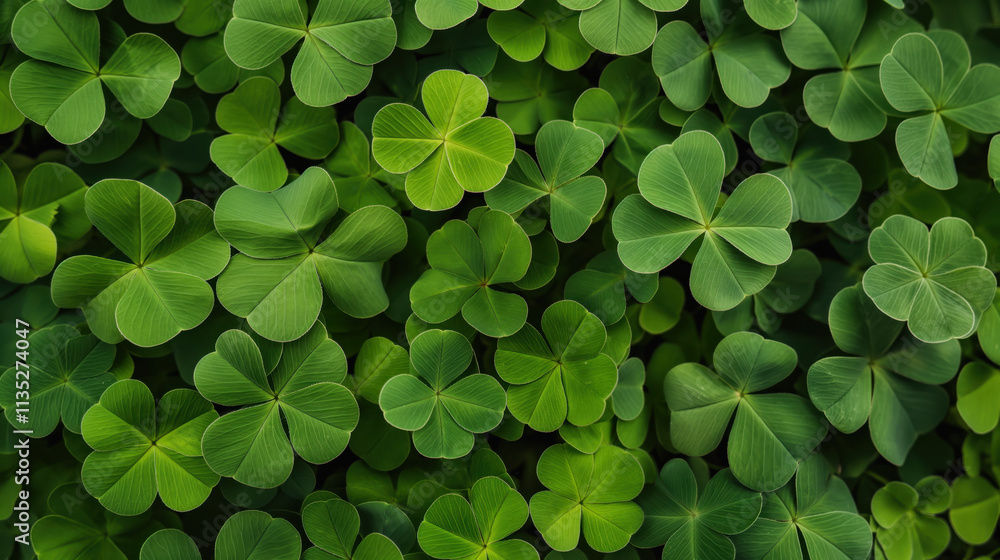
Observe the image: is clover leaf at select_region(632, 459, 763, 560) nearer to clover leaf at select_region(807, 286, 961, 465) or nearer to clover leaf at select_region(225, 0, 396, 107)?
clover leaf at select_region(807, 286, 961, 465)

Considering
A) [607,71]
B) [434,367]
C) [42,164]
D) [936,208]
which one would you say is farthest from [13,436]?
[936,208]

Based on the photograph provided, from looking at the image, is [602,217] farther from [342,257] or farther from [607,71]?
[342,257]

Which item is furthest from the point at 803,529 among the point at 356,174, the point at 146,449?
the point at 146,449

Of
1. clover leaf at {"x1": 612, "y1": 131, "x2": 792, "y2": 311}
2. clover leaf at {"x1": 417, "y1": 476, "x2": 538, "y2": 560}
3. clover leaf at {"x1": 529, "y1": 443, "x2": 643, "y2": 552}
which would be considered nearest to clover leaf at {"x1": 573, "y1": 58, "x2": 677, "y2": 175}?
clover leaf at {"x1": 612, "y1": 131, "x2": 792, "y2": 311}

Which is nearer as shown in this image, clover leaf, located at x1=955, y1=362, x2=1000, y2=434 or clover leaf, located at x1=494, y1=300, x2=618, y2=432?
clover leaf, located at x1=494, y1=300, x2=618, y2=432

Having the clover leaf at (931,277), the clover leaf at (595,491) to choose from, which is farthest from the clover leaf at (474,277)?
the clover leaf at (931,277)

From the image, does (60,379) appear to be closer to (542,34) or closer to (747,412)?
(542,34)
